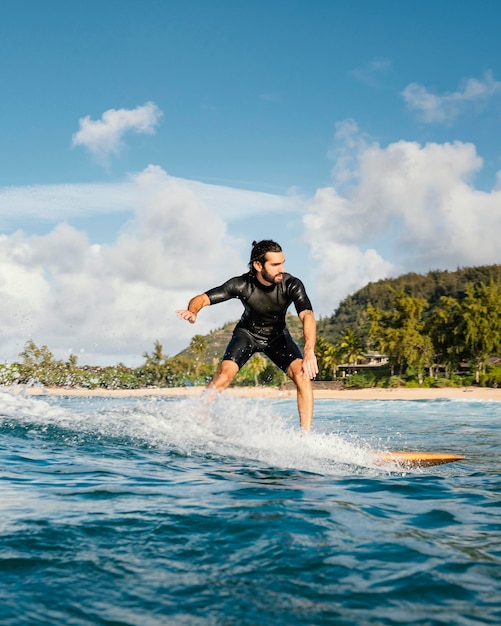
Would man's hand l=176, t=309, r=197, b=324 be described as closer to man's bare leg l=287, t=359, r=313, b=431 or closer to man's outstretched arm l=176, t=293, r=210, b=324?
man's outstretched arm l=176, t=293, r=210, b=324

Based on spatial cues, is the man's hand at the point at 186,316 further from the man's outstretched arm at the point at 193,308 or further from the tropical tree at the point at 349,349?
the tropical tree at the point at 349,349

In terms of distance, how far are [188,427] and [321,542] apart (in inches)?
200

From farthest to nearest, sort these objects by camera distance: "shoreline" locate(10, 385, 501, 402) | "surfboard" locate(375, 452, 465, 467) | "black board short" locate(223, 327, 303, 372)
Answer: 1. "shoreline" locate(10, 385, 501, 402)
2. "black board short" locate(223, 327, 303, 372)
3. "surfboard" locate(375, 452, 465, 467)

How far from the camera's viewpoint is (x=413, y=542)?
325 centimetres

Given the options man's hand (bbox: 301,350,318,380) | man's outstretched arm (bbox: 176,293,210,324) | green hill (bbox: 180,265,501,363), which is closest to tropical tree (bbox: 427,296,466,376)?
man's outstretched arm (bbox: 176,293,210,324)

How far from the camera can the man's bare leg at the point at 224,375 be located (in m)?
7.67

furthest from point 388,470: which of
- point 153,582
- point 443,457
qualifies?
point 153,582

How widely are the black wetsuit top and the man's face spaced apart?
193 mm

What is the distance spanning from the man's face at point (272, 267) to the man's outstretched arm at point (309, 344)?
56 cm

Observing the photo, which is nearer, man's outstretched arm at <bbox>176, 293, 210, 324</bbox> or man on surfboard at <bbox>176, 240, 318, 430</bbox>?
man's outstretched arm at <bbox>176, 293, 210, 324</bbox>

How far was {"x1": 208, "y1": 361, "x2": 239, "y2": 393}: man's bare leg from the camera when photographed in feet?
25.2

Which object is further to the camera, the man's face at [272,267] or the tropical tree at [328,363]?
the tropical tree at [328,363]

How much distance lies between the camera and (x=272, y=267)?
738 centimetres

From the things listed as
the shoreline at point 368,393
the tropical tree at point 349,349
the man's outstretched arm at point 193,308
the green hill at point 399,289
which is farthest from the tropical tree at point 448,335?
the green hill at point 399,289
